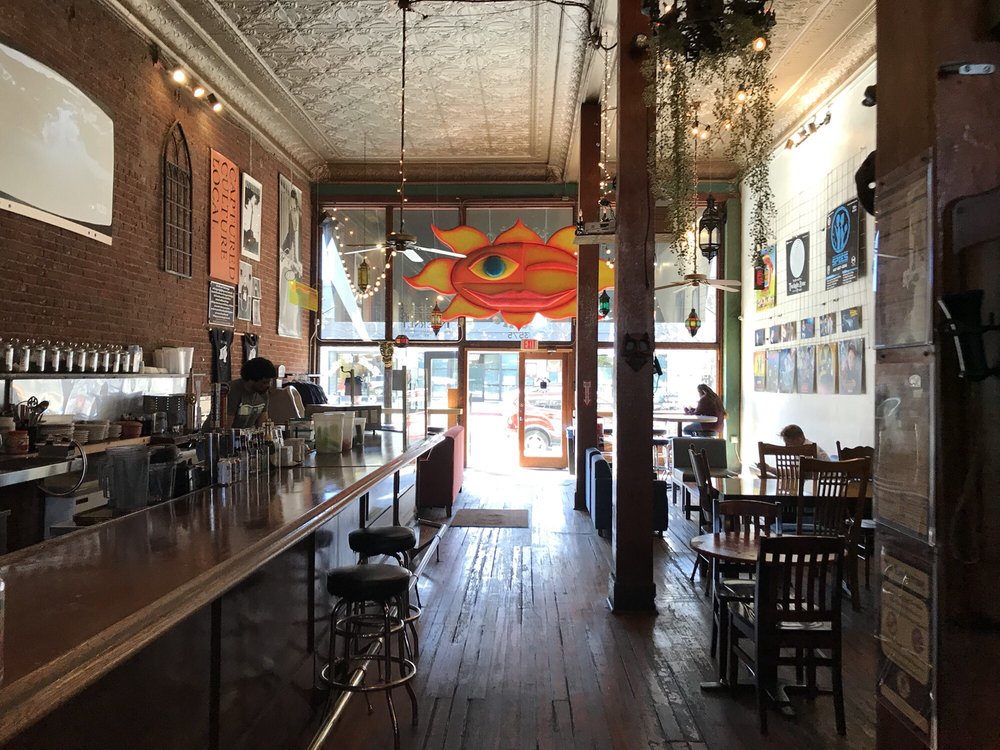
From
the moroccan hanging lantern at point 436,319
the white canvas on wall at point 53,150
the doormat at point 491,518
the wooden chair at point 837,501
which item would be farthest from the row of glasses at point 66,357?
the wooden chair at point 837,501

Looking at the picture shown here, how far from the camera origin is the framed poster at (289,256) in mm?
9852

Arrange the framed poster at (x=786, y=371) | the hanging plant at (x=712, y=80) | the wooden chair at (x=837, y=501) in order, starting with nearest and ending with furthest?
1. the hanging plant at (x=712, y=80)
2. the wooden chair at (x=837, y=501)
3. the framed poster at (x=786, y=371)

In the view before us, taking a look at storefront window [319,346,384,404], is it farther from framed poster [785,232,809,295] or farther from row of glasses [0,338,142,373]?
framed poster [785,232,809,295]

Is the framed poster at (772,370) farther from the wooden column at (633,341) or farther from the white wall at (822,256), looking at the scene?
the wooden column at (633,341)

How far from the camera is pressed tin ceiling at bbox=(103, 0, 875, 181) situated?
6.50 m

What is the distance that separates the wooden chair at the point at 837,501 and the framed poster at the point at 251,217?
23.6 feet

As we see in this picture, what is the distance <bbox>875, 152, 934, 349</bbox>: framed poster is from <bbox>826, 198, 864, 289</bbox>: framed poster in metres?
6.16

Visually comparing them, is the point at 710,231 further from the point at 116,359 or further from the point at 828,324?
the point at 116,359

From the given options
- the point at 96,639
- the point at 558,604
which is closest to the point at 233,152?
the point at 558,604

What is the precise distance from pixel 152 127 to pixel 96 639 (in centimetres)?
661

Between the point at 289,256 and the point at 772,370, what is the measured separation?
→ 7441 mm

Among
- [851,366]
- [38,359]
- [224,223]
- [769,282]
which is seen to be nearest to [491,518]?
[851,366]

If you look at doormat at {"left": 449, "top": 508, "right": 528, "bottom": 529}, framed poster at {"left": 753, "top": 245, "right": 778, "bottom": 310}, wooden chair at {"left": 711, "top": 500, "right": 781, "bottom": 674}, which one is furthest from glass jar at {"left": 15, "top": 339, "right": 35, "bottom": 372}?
framed poster at {"left": 753, "top": 245, "right": 778, "bottom": 310}

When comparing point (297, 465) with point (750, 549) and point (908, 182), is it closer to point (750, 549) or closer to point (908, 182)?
point (750, 549)
